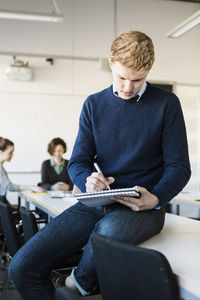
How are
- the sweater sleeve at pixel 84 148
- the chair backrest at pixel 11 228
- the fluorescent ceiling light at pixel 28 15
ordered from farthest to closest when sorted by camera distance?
the fluorescent ceiling light at pixel 28 15
the chair backrest at pixel 11 228
the sweater sleeve at pixel 84 148

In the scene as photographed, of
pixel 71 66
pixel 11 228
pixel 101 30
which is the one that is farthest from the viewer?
pixel 101 30

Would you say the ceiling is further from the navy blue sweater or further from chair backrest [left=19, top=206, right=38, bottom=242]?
the navy blue sweater

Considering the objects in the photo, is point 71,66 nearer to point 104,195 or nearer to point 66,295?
point 104,195

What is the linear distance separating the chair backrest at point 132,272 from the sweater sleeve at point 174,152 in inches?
19.4

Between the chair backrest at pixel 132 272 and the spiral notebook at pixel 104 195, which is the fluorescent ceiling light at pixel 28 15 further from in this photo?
the chair backrest at pixel 132 272

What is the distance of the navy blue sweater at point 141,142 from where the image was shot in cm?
158

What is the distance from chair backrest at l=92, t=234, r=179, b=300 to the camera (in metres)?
0.90

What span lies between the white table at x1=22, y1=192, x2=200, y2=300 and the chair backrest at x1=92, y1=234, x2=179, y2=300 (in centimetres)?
4

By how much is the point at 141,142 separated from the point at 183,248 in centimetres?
47

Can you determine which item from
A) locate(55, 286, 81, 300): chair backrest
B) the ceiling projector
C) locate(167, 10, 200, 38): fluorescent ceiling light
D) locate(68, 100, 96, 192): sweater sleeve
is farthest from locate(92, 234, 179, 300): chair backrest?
the ceiling projector

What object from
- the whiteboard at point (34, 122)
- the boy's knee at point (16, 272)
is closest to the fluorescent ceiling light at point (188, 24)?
the whiteboard at point (34, 122)

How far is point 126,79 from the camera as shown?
1557mm

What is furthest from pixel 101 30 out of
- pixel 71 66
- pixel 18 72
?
pixel 18 72

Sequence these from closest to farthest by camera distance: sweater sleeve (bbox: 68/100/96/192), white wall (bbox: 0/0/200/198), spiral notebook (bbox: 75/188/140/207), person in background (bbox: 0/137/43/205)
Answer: spiral notebook (bbox: 75/188/140/207)
sweater sleeve (bbox: 68/100/96/192)
person in background (bbox: 0/137/43/205)
white wall (bbox: 0/0/200/198)
